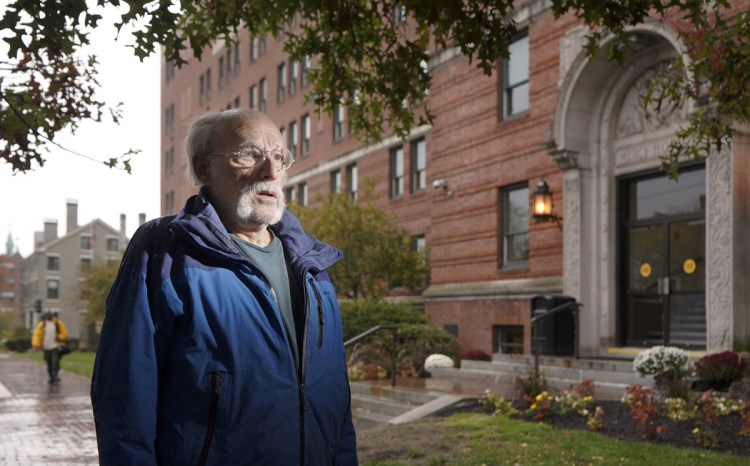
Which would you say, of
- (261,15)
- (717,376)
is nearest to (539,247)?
(717,376)

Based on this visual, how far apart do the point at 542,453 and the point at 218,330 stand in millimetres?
6214

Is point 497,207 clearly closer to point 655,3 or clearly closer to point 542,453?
point 542,453

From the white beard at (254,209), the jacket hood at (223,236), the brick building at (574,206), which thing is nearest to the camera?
the jacket hood at (223,236)

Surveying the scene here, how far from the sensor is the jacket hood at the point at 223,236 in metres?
2.98

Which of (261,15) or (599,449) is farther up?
(261,15)

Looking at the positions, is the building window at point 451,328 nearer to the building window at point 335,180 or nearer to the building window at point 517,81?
the building window at point 517,81

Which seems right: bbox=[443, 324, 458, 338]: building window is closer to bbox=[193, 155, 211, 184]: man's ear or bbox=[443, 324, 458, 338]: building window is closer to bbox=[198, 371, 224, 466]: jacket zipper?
bbox=[193, 155, 211, 184]: man's ear

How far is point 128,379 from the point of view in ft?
9.14

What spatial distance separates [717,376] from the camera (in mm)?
12234

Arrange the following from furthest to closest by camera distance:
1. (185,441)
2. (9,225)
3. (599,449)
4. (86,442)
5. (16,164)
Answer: (9,225)
(86,442)
(599,449)
(16,164)
(185,441)

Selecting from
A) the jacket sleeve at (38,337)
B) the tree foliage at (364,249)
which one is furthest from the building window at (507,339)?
the jacket sleeve at (38,337)

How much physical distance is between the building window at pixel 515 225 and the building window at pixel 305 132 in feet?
46.3

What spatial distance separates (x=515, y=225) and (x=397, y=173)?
7.50 meters

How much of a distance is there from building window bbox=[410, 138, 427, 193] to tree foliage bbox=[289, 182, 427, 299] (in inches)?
83.8
